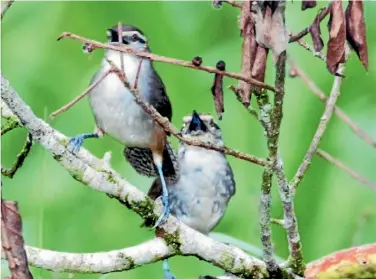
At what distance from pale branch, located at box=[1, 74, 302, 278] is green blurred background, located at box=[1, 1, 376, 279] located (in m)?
0.76

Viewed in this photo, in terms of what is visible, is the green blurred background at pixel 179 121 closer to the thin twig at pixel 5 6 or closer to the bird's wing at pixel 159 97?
the bird's wing at pixel 159 97

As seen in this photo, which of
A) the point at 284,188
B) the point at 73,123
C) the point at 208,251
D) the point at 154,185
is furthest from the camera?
the point at 73,123

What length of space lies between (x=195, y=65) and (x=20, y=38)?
4.50 feet

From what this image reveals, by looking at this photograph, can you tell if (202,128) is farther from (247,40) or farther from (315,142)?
(247,40)

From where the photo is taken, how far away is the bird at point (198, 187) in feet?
6.18

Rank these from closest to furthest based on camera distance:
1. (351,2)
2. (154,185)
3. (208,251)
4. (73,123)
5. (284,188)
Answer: (351,2), (284,188), (208,251), (154,185), (73,123)

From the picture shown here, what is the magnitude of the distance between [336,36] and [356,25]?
0.02m

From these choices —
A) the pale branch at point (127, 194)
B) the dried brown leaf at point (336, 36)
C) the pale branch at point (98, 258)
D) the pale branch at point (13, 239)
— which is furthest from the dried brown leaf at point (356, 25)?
the pale branch at point (98, 258)

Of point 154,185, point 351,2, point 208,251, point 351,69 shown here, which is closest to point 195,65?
point 351,2

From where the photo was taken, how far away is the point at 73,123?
221 centimetres

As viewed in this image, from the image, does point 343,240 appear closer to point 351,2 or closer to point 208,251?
point 208,251

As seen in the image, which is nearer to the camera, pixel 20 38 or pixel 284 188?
pixel 284 188

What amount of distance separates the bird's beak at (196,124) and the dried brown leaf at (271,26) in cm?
103

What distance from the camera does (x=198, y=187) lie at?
6.24 ft
